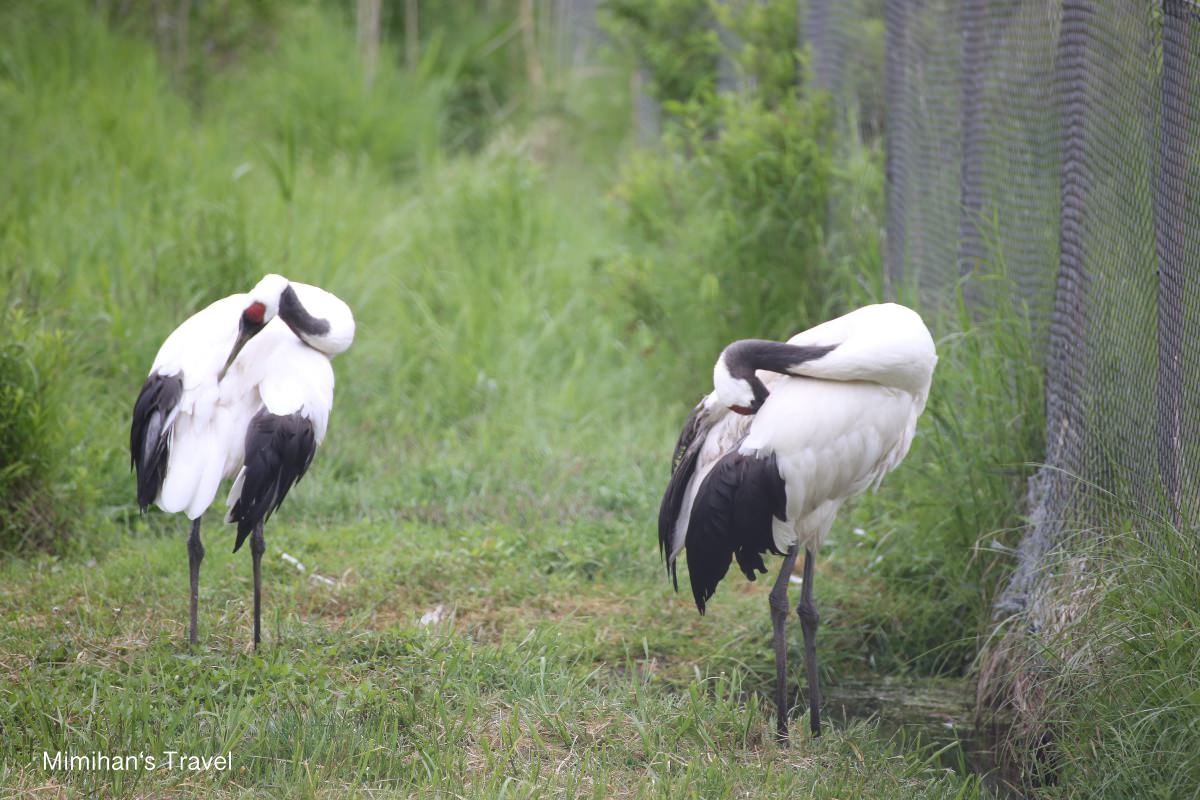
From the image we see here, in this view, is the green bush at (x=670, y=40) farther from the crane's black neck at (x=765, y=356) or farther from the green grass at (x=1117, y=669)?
the green grass at (x=1117, y=669)

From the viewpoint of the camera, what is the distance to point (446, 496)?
5391 millimetres

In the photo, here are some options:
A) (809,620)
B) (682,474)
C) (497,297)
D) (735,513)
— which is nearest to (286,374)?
(682,474)

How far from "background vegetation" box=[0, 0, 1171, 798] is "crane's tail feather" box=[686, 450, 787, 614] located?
0.43 m

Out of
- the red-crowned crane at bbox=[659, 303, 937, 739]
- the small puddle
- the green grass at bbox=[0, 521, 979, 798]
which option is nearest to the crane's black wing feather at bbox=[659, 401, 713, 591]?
the red-crowned crane at bbox=[659, 303, 937, 739]

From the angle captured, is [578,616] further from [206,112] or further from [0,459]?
[206,112]

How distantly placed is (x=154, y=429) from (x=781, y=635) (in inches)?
81.0

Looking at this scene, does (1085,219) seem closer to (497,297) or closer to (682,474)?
(682,474)

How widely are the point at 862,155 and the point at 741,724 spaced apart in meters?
3.31

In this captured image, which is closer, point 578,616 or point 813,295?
point 578,616

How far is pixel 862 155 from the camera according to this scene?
6094 mm

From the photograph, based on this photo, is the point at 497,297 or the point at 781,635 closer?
the point at 781,635

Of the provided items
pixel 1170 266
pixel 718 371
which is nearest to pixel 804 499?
pixel 718 371

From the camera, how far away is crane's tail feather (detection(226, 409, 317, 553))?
392 centimetres

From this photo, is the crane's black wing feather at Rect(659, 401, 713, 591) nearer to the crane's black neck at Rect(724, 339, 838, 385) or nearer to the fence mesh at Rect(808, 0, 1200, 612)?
the crane's black neck at Rect(724, 339, 838, 385)
